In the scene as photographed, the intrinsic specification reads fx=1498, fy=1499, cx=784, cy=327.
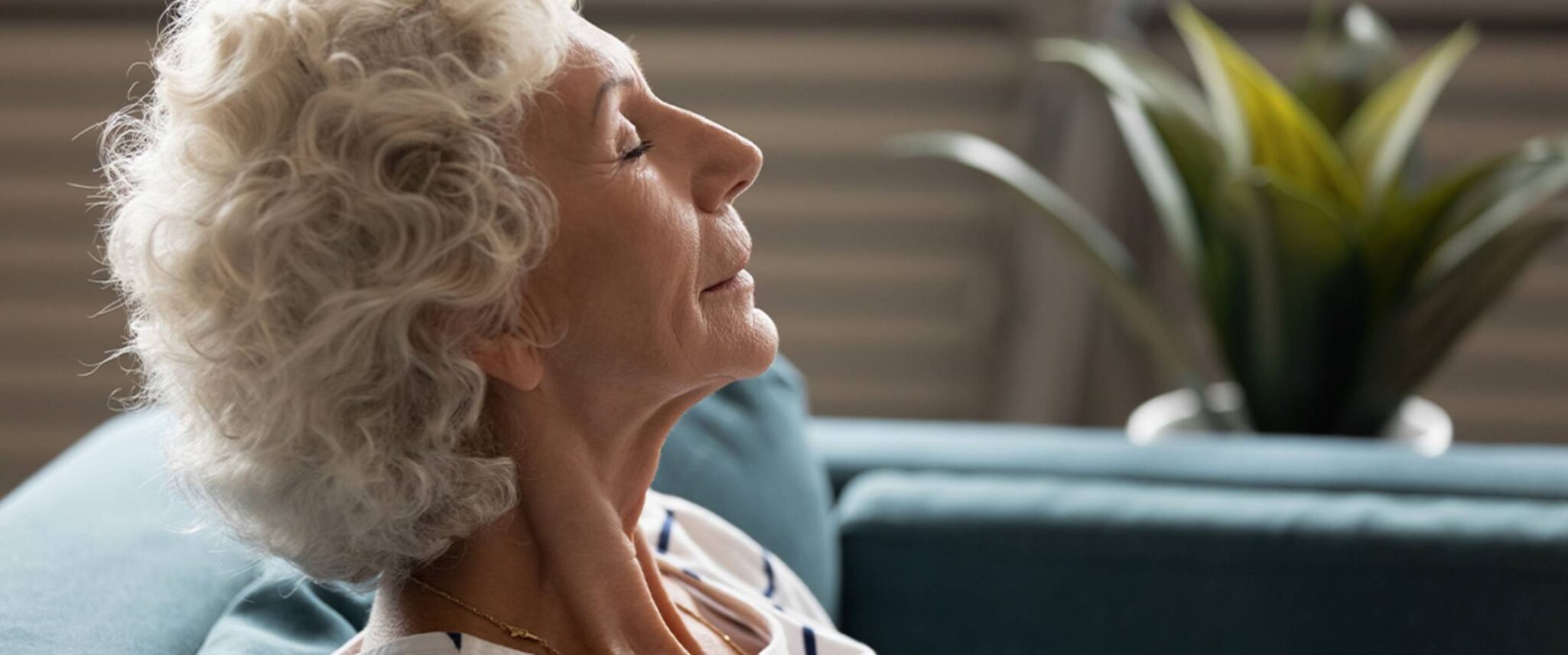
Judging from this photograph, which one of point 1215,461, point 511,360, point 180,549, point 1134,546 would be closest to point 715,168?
point 511,360

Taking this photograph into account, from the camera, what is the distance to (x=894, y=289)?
3.07 metres

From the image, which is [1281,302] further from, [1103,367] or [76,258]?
[76,258]

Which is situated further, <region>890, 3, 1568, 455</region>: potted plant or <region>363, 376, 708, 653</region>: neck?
<region>890, 3, 1568, 455</region>: potted plant

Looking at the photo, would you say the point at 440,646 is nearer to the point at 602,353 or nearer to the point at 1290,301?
the point at 602,353

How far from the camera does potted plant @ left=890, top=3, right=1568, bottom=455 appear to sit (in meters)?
1.92

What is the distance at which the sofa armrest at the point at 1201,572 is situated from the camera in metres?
1.45

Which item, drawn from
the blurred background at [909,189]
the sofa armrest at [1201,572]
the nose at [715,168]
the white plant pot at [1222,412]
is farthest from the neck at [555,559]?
the blurred background at [909,189]

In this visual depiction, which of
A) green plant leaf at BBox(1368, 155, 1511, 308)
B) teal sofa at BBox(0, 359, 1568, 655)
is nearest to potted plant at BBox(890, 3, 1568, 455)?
green plant leaf at BBox(1368, 155, 1511, 308)

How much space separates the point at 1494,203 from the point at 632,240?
58.0 inches

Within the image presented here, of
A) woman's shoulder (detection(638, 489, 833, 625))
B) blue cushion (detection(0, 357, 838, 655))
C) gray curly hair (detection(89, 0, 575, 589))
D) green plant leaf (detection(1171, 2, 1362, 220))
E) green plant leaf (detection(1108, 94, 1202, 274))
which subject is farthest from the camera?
green plant leaf (detection(1108, 94, 1202, 274))

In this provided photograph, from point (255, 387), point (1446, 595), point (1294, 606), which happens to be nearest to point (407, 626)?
point (255, 387)

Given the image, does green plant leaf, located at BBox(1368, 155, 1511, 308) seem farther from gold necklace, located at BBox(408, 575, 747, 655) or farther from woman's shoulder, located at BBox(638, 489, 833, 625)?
gold necklace, located at BBox(408, 575, 747, 655)

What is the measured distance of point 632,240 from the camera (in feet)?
2.98

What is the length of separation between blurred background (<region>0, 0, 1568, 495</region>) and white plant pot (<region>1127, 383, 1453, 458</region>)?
76 centimetres
